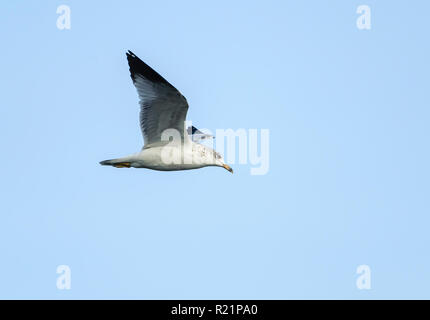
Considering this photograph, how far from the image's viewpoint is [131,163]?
22.4 meters

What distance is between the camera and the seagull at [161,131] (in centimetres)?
2164

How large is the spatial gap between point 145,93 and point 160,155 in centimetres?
125

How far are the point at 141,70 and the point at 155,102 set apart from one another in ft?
2.20

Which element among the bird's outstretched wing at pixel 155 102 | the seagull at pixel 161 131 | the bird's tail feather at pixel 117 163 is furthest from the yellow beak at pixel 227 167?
the bird's tail feather at pixel 117 163

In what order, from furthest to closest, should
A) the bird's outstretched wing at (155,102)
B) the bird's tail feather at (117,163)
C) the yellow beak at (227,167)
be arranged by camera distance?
the yellow beak at (227,167), the bird's tail feather at (117,163), the bird's outstretched wing at (155,102)

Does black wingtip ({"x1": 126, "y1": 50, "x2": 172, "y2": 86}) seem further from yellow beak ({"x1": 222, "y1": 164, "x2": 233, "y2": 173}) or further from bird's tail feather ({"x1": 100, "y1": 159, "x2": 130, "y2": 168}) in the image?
yellow beak ({"x1": 222, "y1": 164, "x2": 233, "y2": 173})

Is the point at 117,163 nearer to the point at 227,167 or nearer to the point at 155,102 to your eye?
the point at 155,102

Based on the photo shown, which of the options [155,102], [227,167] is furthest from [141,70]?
[227,167]

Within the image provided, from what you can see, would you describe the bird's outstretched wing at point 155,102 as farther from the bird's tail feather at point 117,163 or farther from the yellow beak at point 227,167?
the yellow beak at point 227,167

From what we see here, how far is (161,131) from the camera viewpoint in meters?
22.2
